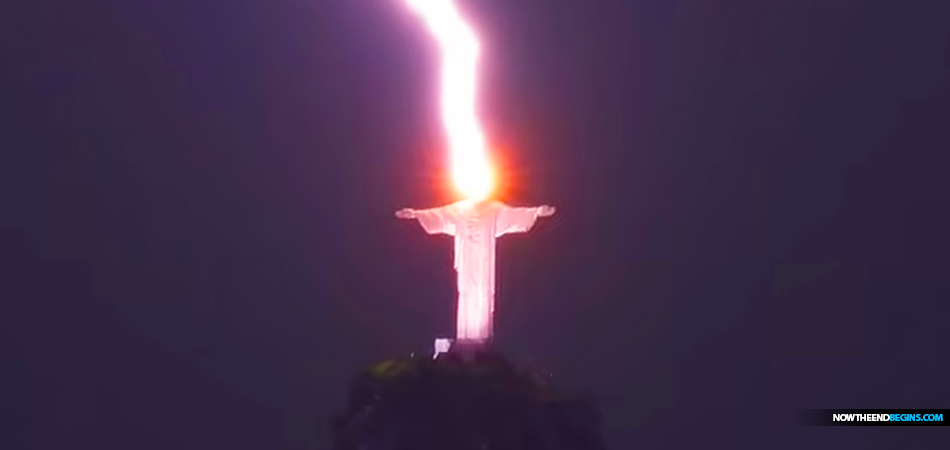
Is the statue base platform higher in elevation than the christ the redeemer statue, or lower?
lower

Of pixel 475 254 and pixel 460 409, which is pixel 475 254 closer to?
pixel 475 254

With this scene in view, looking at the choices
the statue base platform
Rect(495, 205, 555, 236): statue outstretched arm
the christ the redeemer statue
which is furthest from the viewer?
Rect(495, 205, 555, 236): statue outstretched arm

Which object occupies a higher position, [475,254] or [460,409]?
[475,254]

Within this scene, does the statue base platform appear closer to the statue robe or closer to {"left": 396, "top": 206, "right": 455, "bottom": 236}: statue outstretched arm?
the statue robe

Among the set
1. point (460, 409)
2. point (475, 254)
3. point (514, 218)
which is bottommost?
point (460, 409)

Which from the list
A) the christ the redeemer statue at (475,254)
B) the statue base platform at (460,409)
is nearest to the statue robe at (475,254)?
the christ the redeemer statue at (475,254)

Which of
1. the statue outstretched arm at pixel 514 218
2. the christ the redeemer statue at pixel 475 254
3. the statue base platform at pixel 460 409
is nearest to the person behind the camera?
the statue base platform at pixel 460 409

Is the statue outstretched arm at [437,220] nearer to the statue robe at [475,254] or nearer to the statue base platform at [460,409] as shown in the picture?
the statue robe at [475,254]

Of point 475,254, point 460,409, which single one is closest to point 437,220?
point 475,254

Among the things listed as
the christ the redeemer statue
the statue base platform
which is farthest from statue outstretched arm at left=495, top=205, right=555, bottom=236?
the statue base platform
